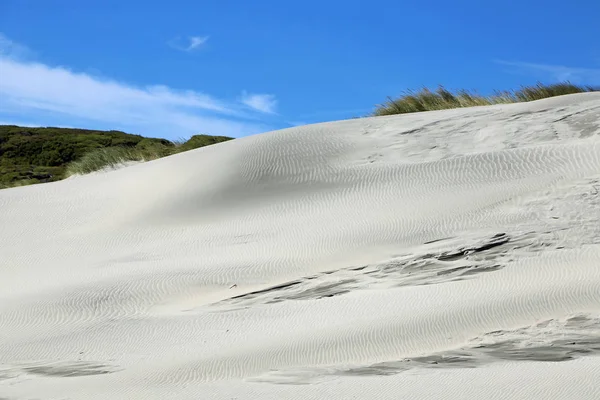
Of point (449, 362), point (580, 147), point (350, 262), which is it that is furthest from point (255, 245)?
point (580, 147)

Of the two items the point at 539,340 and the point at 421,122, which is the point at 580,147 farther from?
the point at 539,340

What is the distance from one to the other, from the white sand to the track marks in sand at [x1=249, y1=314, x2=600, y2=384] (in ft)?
0.06

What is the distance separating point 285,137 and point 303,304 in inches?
150

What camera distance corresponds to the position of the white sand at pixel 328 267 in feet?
15.9

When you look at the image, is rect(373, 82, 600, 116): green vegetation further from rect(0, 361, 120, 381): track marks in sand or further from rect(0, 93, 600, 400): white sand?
rect(0, 361, 120, 381): track marks in sand

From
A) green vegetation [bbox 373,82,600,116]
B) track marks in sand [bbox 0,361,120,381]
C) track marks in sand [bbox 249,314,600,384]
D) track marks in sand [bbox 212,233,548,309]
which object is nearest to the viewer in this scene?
track marks in sand [bbox 249,314,600,384]

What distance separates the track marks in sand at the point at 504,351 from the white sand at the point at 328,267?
18 millimetres

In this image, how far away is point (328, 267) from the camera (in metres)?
6.69

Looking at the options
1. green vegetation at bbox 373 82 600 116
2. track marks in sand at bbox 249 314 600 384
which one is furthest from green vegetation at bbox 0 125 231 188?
track marks in sand at bbox 249 314 600 384

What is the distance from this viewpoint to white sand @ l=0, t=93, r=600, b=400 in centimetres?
485

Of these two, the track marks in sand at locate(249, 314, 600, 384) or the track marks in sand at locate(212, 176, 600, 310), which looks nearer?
the track marks in sand at locate(249, 314, 600, 384)

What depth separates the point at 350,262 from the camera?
6684mm

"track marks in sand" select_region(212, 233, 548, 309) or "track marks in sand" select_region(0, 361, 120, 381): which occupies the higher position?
"track marks in sand" select_region(212, 233, 548, 309)

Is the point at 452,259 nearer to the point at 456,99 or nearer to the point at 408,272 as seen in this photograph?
the point at 408,272
